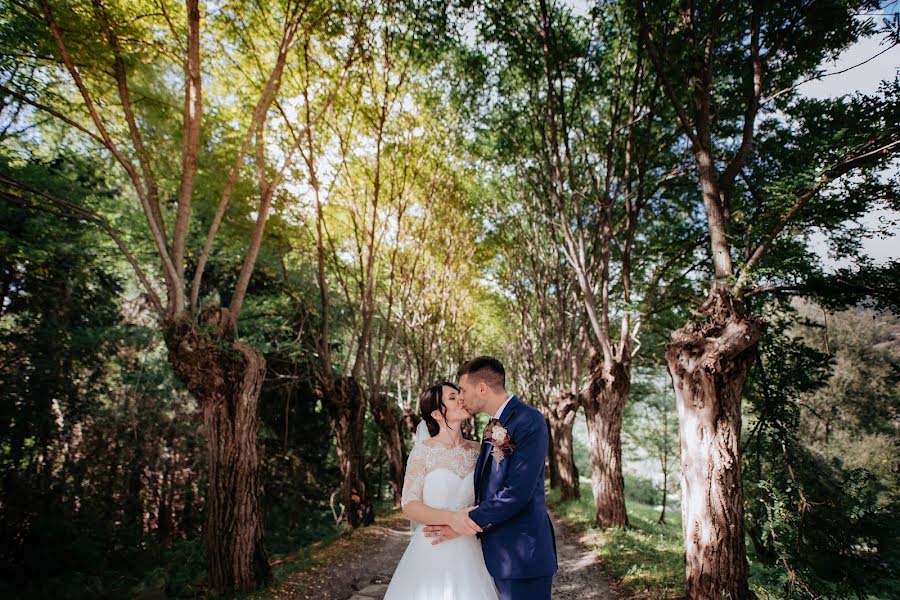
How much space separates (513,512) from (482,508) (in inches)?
8.1

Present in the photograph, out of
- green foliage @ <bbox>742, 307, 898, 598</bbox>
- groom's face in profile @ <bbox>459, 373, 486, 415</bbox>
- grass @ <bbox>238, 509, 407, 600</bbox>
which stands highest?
groom's face in profile @ <bbox>459, 373, 486, 415</bbox>

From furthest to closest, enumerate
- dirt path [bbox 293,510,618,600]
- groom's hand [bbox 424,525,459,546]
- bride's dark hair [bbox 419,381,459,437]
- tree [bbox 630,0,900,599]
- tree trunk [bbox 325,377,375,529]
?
tree trunk [bbox 325,377,375,529]
dirt path [bbox 293,510,618,600]
tree [bbox 630,0,900,599]
bride's dark hair [bbox 419,381,459,437]
groom's hand [bbox 424,525,459,546]

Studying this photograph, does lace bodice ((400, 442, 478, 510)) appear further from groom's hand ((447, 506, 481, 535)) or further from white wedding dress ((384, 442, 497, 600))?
groom's hand ((447, 506, 481, 535))

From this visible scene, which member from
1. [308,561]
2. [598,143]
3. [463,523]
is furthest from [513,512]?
[598,143]

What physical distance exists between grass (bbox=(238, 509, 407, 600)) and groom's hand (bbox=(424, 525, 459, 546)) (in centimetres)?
429

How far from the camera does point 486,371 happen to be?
11.1 feet

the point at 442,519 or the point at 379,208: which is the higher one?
the point at 379,208

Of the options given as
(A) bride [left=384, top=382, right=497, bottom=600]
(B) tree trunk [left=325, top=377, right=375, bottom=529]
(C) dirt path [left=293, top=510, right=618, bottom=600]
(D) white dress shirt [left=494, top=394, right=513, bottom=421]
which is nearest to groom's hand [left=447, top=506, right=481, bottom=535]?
(A) bride [left=384, top=382, right=497, bottom=600]

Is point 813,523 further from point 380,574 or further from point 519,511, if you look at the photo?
point 380,574

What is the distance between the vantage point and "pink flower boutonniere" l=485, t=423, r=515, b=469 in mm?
2990

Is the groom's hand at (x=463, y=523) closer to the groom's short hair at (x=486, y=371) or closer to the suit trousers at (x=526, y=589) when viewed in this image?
the suit trousers at (x=526, y=589)

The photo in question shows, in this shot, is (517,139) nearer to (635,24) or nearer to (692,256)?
(635,24)

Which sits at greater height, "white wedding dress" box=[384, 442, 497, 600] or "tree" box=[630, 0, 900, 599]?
"tree" box=[630, 0, 900, 599]

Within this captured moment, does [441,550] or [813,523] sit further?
[813,523]
